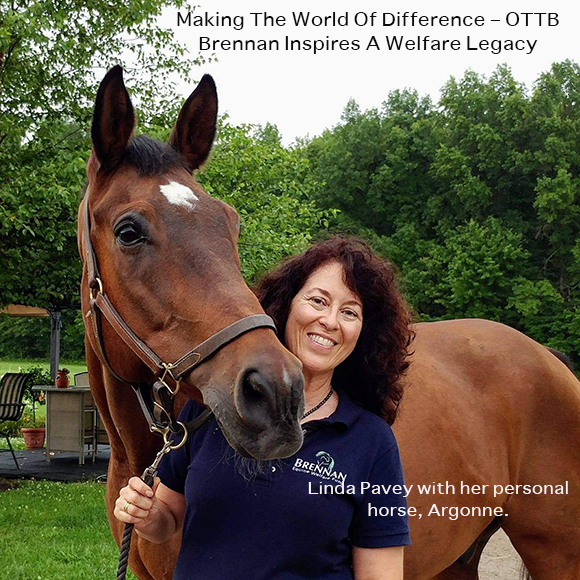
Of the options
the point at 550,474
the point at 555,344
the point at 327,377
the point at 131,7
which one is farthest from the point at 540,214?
the point at 327,377

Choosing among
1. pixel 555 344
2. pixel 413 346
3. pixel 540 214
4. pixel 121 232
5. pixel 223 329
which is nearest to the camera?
pixel 223 329

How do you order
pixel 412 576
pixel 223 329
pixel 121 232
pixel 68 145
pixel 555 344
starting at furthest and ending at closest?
pixel 555 344, pixel 68 145, pixel 412 576, pixel 121 232, pixel 223 329

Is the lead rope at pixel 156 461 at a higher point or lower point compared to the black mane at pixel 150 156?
lower

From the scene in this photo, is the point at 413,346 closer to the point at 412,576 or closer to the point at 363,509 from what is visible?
the point at 412,576

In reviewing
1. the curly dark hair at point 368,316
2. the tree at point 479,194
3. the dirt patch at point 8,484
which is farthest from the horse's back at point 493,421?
the tree at point 479,194

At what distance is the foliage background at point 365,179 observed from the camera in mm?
7191

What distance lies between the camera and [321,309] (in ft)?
5.97

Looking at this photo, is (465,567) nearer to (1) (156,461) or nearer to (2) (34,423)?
(1) (156,461)

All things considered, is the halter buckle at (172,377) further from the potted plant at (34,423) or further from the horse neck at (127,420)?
the potted plant at (34,423)

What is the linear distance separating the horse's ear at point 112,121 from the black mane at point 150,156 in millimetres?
32

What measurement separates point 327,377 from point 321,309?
0.19 m

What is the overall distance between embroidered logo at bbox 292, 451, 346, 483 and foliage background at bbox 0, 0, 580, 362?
18.0 feet

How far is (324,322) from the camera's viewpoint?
1.78 meters

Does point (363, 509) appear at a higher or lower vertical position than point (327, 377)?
lower
